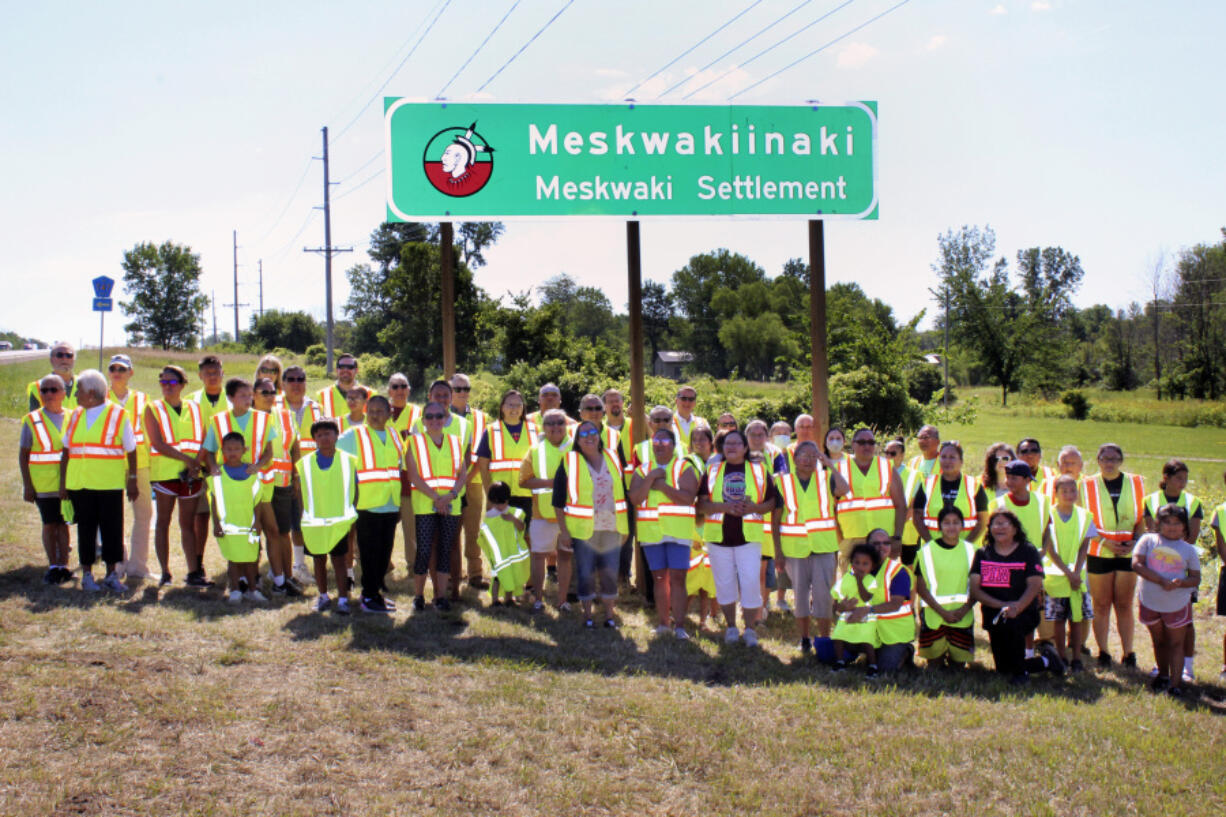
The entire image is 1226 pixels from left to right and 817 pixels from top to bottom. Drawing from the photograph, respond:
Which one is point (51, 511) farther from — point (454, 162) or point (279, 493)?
point (454, 162)

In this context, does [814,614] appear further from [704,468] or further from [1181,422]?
[1181,422]

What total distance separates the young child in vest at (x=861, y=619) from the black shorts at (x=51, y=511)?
644 cm

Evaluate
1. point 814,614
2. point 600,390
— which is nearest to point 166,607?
point 814,614

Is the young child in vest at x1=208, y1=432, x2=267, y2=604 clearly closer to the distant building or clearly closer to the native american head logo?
the native american head logo

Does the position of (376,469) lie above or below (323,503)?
above

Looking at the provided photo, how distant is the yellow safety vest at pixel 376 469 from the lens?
292 inches

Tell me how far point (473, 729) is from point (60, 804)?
204cm

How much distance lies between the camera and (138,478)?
833 cm

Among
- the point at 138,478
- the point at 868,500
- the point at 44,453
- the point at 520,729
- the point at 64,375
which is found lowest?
the point at 520,729

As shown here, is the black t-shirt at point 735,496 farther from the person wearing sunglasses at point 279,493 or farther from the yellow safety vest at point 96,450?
the yellow safety vest at point 96,450

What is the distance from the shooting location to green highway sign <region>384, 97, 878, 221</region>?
850 cm

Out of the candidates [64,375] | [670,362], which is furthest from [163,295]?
[64,375]

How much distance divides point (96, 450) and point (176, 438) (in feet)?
2.00

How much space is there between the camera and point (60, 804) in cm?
424
